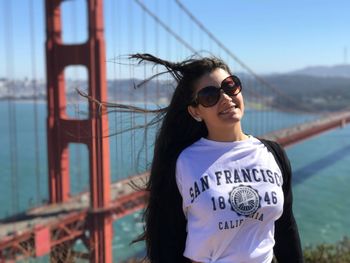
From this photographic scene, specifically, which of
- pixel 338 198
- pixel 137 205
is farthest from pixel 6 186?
pixel 338 198

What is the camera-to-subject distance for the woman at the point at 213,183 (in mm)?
837

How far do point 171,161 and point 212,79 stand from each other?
0.16 meters

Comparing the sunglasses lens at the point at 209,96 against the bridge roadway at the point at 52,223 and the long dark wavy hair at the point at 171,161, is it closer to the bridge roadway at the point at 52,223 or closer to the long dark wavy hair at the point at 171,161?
the long dark wavy hair at the point at 171,161

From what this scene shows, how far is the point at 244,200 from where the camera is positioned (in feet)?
2.74

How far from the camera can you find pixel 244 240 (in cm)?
84

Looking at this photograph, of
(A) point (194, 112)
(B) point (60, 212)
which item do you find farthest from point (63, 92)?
(A) point (194, 112)

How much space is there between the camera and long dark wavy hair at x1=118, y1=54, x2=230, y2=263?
2.93 ft

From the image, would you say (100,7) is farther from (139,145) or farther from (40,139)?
(40,139)

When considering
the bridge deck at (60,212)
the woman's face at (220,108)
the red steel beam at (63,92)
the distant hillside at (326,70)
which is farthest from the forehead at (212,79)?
the distant hillside at (326,70)

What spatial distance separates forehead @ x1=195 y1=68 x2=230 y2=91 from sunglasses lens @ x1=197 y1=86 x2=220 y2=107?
1 cm

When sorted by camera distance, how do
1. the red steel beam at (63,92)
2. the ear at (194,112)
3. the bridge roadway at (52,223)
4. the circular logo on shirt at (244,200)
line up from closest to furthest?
the circular logo on shirt at (244,200)
the ear at (194,112)
the bridge roadway at (52,223)
the red steel beam at (63,92)

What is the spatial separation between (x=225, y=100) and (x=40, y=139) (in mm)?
29806

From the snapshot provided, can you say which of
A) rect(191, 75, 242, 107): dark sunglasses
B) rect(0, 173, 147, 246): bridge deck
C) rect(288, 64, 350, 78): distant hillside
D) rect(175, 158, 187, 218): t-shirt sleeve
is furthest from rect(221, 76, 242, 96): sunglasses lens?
rect(288, 64, 350, 78): distant hillside

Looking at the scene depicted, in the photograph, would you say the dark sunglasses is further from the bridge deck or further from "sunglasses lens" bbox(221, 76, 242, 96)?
the bridge deck
